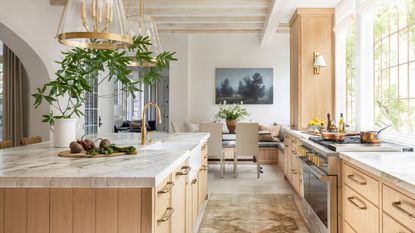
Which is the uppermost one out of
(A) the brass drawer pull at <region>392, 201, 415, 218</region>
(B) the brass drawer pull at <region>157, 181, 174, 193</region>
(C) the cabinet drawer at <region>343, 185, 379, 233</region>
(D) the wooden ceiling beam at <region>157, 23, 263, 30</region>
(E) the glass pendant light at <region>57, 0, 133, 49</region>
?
(D) the wooden ceiling beam at <region>157, 23, 263, 30</region>

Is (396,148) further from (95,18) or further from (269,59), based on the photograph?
(269,59)

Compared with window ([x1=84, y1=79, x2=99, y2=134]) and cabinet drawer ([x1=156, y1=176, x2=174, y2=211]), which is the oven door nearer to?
Result: cabinet drawer ([x1=156, y1=176, x2=174, y2=211])

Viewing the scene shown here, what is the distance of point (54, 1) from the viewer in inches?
231

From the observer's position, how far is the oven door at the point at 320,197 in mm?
3012

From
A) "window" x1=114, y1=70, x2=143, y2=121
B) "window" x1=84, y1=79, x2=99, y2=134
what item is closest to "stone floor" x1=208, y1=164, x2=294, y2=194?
"window" x1=84, y1=79, x2=99, y2=134

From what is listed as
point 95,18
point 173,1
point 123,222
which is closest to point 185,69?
point 173,1

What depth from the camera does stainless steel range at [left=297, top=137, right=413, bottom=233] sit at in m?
3.00

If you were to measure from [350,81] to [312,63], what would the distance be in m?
0.68

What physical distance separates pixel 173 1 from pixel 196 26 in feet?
6.54

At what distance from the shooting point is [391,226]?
1.93 meters

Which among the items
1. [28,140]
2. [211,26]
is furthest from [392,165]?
[211,26]

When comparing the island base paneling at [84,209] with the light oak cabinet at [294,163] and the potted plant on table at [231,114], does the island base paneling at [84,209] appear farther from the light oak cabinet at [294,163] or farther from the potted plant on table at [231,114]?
the potted plant on table at [231,114]

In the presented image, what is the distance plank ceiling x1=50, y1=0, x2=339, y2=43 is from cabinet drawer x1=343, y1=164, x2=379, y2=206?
10.1 ft

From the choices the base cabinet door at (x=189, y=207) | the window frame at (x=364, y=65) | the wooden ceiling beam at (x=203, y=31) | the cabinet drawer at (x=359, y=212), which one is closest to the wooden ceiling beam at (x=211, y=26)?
the wooden ceiling beam at (x=203, y=31)
